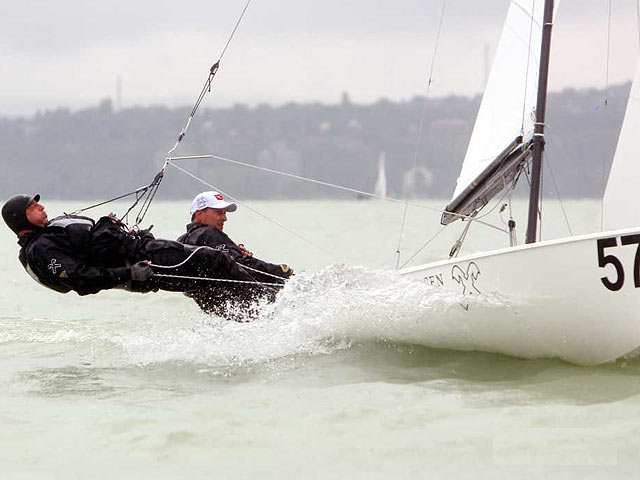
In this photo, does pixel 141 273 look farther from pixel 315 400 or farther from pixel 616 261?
pixel 616 261

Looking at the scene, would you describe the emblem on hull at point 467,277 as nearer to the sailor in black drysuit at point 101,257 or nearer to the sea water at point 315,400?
the sea water at point 315,400

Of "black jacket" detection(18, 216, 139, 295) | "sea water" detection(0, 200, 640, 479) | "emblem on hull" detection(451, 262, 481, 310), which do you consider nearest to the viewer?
"sea water" detection(0, 200, 640, 479)

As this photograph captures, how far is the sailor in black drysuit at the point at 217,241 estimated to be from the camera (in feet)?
16.8

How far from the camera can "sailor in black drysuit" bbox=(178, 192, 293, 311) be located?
511 cm

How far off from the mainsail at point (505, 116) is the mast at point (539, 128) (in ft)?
0.74

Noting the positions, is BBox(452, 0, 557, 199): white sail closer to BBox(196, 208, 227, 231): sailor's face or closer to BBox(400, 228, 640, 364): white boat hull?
BBox(400, 228, 640, 364): white boat hull

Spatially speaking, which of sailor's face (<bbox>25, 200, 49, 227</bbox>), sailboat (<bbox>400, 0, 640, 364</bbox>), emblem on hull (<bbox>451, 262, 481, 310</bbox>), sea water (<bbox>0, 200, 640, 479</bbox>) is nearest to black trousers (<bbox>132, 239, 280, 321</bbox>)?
sea water (<bbox>0, 200, 640, 479</bbox>)

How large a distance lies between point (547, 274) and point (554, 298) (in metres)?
0.10

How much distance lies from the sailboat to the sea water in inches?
3.8

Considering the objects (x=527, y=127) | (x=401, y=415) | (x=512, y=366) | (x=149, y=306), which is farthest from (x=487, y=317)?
(x=149, y=306)

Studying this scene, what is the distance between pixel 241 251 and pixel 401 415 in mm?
1831

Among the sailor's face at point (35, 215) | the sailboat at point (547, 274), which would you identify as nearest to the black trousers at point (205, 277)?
the sailor's face at point (35, 215)

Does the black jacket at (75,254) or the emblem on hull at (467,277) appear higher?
the black jacket at (75,254)

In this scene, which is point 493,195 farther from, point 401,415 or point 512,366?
point 401,415
